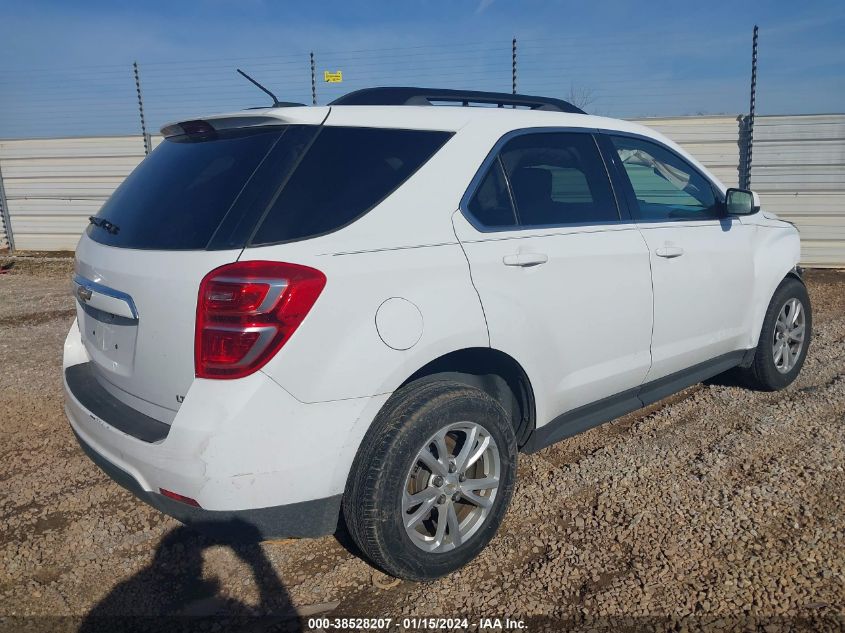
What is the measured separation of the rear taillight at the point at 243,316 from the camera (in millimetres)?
2096

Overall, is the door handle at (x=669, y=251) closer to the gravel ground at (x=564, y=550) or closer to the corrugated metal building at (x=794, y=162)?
→ the gravel ground at (x=564, y=550)

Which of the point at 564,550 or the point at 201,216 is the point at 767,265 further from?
the point at 201,216

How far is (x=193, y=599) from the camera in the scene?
2.58m

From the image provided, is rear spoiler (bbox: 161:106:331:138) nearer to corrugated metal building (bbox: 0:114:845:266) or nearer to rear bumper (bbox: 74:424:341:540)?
rear bumper (bbox: 74:424:341:540)

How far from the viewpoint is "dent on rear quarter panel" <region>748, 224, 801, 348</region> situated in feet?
13.5

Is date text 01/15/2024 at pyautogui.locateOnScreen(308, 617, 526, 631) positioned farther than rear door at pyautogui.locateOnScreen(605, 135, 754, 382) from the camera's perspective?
No

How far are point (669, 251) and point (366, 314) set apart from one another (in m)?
1.90

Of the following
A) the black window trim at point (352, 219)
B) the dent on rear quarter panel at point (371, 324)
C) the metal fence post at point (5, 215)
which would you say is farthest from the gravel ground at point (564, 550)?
the metal fence post at point (5, 215)

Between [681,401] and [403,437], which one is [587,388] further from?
[681,401]

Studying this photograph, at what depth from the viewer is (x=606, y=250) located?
3.12 m

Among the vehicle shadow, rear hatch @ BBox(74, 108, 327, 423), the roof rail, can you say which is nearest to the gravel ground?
the vehicle shadow

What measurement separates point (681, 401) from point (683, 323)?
3.77ft

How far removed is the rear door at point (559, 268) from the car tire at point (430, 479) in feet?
1.01

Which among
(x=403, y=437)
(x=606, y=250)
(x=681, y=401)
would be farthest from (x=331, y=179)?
(x=681, y=401)
